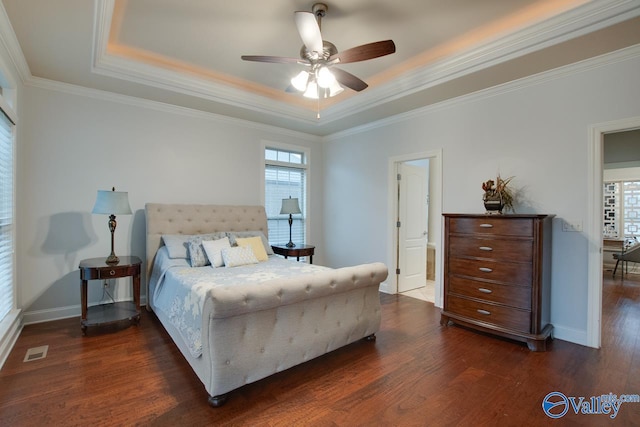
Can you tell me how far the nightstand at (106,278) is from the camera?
308 centimetres

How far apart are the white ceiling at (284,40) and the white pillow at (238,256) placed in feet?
6.43

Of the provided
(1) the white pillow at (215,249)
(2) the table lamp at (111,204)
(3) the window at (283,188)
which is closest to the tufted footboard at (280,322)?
(1) the white pillow at (215,249)

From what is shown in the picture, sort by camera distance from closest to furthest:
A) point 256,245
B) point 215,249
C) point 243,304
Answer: point 243,304
point 215,249
point 256,245

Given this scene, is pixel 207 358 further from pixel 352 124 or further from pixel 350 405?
pixel 352 124

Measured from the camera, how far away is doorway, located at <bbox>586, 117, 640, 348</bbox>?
9.39 feet

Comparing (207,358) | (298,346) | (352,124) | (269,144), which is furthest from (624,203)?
(207,358)

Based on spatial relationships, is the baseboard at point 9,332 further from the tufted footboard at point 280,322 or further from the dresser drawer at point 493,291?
the dresser drawer at point 493,291

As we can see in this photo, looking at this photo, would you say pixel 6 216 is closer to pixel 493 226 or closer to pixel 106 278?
pixel 106 278

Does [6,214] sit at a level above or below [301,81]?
below

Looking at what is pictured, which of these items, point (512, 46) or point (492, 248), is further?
point (492, 248)

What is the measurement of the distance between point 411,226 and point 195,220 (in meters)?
3.21

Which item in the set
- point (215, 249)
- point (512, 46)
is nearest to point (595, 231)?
point (512, 46)

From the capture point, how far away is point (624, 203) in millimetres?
6578

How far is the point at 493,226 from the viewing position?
10.2 feet
